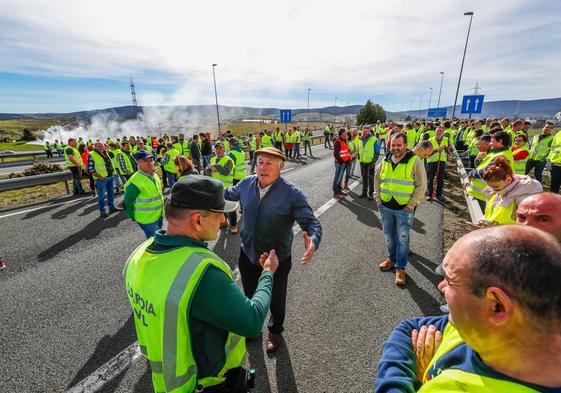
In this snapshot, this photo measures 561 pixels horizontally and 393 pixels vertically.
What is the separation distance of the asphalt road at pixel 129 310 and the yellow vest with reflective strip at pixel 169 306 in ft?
5.37

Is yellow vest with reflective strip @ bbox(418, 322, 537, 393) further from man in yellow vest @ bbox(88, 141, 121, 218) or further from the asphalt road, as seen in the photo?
man in yellow vest @ bbox(88, 141, 121, 218)

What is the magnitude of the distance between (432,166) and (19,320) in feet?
33.3

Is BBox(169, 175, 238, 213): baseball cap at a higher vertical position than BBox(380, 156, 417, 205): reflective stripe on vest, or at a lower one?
higher

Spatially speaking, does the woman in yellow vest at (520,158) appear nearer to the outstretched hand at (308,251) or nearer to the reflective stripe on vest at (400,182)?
the reflective stripe on vest at (400,182)

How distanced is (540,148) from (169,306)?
41.1 feet

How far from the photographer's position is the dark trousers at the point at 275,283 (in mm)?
3086

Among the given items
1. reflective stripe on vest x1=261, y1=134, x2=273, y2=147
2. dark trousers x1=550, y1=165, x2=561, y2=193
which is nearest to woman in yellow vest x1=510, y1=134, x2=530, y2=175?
dark trousers x1=550, y1=165, x2=561, y2=193

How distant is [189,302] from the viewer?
4.33ft

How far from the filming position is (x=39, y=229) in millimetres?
6816

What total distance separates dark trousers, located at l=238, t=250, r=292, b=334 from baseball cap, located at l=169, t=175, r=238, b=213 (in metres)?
1.65

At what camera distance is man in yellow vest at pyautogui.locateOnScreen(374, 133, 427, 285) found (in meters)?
4.27

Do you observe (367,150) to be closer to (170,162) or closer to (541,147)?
(541,147)

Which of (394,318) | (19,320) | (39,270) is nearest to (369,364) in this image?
(394,318)

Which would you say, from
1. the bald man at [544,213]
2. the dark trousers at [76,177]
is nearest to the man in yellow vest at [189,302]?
the bald man at [544,213]
